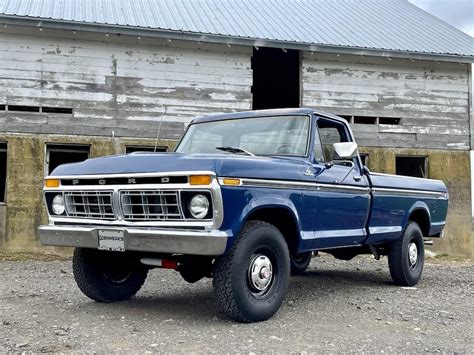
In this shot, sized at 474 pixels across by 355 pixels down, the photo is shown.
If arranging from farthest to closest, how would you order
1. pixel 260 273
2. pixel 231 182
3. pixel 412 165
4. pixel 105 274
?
pixel 412 165 → pixel 105 274 → pixel 260 273 → pixel 231 182

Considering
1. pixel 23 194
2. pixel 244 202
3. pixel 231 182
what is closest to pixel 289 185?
pixel 244 202

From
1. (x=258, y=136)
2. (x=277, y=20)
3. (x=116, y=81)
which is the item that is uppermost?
(x=277, y=20)

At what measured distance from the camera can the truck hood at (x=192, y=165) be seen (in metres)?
4.55

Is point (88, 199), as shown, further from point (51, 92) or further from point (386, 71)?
point (386, 71)

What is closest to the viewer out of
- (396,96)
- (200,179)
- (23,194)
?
(200,179)

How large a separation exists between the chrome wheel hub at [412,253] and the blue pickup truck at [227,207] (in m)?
0.96

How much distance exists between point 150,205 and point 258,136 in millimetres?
1697

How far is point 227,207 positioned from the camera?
452 centimetres

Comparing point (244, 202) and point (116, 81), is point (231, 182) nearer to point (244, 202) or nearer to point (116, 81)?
point (244, 202)

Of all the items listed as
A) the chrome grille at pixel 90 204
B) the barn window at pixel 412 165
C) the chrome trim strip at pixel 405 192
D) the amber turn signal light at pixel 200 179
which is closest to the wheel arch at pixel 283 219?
the amber turn signal light at pixel 200 179

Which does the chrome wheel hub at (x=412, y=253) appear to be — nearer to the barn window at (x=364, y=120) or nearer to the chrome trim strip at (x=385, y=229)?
the chrome trim strip at (x=385, y=229)

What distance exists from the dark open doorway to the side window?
1082 cm

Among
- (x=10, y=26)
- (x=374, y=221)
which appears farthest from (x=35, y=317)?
(x=10, y=26)

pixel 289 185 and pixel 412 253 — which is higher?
pixel 289 185
